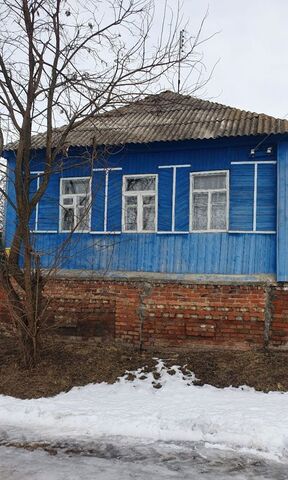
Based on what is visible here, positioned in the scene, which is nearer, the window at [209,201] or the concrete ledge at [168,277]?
the concrete ledge at [168,277]

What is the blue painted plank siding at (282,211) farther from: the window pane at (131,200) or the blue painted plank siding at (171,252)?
the window pane at (131,200)

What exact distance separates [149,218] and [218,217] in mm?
1378

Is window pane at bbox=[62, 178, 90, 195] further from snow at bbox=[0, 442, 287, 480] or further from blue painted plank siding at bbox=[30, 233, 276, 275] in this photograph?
snow at bbox=[0, 442, 287, 480]

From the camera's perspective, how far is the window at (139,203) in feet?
31.0

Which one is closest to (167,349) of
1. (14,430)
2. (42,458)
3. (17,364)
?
(17,364)

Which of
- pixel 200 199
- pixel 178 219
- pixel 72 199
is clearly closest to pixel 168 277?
pixel 178 219

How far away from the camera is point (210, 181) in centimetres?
905

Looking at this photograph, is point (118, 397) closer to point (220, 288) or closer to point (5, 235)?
point (220, 288)

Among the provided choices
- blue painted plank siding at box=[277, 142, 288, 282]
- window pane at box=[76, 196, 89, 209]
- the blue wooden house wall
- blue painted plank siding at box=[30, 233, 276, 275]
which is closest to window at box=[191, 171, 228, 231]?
the blue wooden house wall

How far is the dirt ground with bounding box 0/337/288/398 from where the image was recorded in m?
6.87

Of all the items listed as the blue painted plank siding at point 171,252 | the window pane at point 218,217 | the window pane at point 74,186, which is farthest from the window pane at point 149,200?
the window pane at point 74,186

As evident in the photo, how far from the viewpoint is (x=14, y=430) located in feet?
18.3

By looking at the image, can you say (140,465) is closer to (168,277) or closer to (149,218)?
(168,277)

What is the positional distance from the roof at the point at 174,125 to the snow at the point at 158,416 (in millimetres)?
4059
